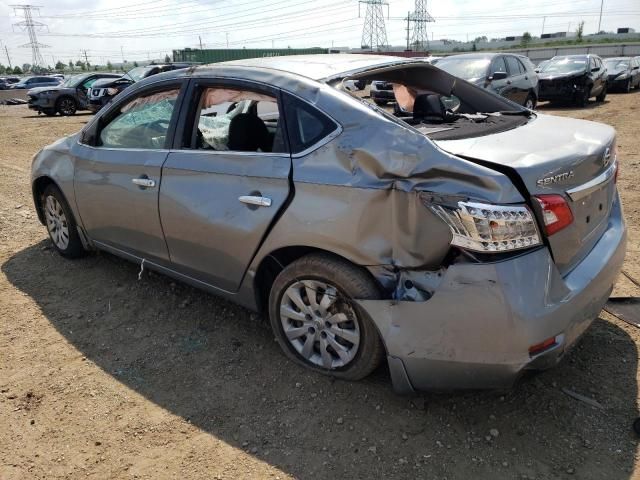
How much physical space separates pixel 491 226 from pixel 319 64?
4.91 feet

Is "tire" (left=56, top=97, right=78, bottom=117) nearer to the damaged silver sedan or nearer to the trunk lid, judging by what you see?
the damaged silver sedan

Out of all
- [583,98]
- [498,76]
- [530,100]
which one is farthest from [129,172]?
[583,98]

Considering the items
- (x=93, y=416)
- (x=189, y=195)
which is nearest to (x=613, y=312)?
(x=189, y=195)

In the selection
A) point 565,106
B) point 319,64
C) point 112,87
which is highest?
point 319,64

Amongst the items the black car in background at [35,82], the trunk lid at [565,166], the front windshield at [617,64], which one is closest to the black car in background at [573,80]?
the front windshield at [617,64]

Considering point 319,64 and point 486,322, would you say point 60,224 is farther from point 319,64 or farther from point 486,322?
point 486,322

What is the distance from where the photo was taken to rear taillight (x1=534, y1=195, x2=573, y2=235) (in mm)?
2254

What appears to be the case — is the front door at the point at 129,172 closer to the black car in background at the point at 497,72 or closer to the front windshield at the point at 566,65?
the black car in background at the point at 497,72

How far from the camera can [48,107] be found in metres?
19.2

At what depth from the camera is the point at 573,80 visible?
15.5 meters

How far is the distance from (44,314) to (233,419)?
6.46 ft

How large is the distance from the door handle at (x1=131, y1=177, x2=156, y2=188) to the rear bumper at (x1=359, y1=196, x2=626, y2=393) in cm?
171

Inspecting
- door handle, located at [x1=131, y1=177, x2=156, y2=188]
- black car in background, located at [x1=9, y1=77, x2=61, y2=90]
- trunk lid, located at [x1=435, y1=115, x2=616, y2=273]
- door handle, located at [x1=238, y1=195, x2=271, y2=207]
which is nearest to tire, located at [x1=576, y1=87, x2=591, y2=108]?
trunk lid, located at [x1=435, y1=115, x2=616, y2=273]

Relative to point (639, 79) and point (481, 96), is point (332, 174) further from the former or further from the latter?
point (639, 79)
